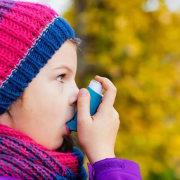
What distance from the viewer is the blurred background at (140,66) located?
440cm

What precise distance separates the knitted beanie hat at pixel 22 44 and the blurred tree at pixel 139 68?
8.20ft

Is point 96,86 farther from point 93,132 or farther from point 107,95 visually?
point 93,132

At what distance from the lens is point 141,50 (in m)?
4.72

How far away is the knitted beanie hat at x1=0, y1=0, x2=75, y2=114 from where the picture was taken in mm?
1722

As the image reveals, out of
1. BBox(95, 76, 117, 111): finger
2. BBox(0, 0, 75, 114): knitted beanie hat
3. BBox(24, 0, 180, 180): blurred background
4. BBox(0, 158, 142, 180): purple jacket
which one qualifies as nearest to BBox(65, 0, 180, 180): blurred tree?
BBox(24, 0, 180, 180): blurred background

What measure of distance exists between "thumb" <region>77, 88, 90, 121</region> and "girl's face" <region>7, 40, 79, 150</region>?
4cm

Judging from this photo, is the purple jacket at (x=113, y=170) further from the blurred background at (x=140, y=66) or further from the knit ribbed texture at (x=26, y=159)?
the blurred background at (x=140, y=66)

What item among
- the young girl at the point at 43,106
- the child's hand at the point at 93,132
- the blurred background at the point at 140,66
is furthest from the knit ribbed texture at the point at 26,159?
the blurred background at the point at 140,66

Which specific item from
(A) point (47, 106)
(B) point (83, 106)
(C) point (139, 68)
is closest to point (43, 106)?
(A) point (47, 106)

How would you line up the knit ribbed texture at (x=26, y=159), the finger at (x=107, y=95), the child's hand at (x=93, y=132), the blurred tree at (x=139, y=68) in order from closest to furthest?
1. the knit ribbed texture at (x=26, y=159)
2. the child's hand at (x=93, y=132)
3. the finger at (x=107, y=95)
4. the blurred tree at (x=139, y=68)

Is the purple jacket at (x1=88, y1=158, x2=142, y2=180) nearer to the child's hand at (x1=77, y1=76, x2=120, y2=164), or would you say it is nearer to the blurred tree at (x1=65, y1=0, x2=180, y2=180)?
the child's hand at (x1=77, y1=76, x2=120, y2=164)

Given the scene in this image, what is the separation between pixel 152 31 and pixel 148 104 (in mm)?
858

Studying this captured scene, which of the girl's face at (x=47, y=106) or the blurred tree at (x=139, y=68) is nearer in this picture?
the girl's face at (x=47, y=106)

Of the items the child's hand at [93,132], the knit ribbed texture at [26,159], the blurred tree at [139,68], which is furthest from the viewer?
the blurred tree at [139,68]
